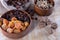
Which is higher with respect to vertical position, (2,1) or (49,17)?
(2,1)

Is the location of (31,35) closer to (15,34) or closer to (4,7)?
(15,34)

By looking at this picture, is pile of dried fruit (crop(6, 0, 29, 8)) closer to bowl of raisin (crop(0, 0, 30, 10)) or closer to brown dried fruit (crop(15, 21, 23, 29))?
bowl of raisin (crop(0, 0, 30, 10))

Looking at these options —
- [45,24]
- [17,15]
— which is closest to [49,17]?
[45,24]

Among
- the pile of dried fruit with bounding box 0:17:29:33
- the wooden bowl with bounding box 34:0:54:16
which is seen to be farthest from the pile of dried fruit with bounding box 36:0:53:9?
the pile of dried fruit with bounding box 0:17:29:33

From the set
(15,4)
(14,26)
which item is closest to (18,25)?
(14,26)

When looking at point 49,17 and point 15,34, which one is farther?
point 49,17

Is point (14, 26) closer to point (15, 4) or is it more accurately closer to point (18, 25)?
point (18, 25)

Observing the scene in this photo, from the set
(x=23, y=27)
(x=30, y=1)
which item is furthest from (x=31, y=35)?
(x=30, y=1)
